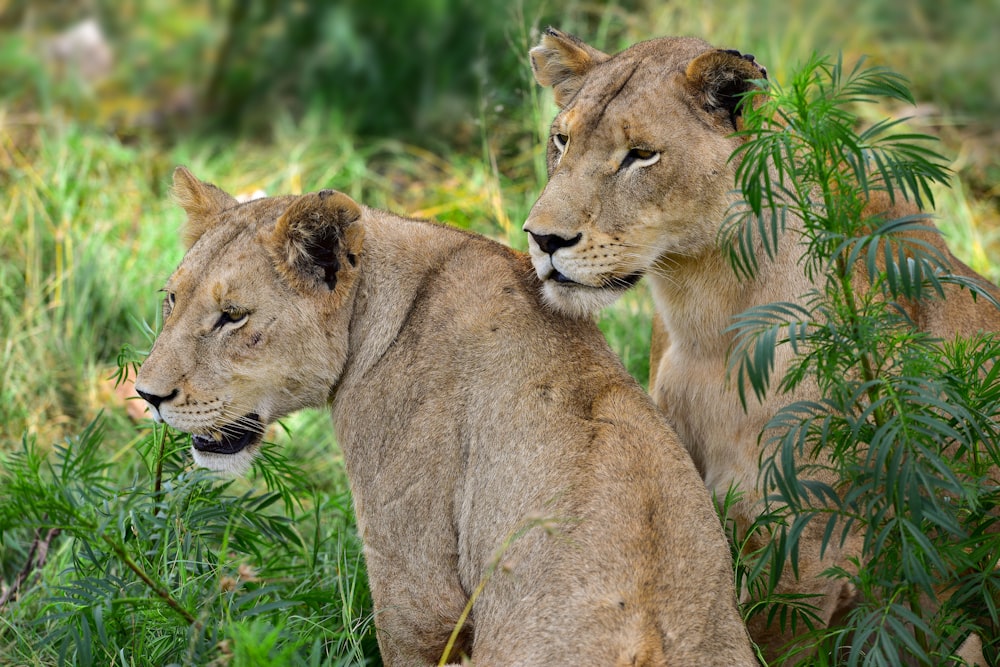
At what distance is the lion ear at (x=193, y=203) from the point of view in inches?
168

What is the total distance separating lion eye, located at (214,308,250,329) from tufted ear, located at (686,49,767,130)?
1.60 m

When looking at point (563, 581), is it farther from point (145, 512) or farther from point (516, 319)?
point (145, 512)

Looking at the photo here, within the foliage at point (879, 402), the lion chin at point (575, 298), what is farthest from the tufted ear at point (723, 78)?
the lion chin at point (575, 298)

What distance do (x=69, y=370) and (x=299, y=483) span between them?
218cm

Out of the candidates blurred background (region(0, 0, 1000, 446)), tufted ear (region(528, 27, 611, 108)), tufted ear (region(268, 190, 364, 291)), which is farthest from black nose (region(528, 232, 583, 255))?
blurred background (region(0, 0, 1000, 446))

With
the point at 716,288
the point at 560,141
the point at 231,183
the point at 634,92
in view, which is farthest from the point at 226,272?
the point at 231,183

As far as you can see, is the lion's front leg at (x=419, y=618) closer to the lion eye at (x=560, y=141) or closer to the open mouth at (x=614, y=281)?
the open mouth at (x=614, y=281)

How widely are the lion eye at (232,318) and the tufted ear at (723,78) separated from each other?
160 cm

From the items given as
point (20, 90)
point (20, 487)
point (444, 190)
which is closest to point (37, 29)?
point (20, 90)

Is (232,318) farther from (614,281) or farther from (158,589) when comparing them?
(614,281)

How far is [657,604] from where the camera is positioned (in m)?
3.22

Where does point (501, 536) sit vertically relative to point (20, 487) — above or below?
above

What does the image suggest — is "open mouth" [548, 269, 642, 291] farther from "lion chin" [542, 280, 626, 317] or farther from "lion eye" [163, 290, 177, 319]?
"lion eye" [163, 290, 177, 319]

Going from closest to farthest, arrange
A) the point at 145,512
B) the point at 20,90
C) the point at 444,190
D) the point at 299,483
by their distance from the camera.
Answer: the point at 145,512 → the point at 299,483 → the point at 444,190 → the point at 20,90
